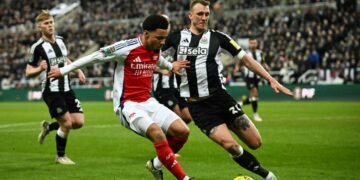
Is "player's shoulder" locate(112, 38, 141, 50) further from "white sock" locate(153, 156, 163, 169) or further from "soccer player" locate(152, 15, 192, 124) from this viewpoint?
"soccer player" locate(152, 15, 192, 124)

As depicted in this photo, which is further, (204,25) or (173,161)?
(204,25)

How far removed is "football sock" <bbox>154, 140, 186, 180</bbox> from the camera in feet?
25.6

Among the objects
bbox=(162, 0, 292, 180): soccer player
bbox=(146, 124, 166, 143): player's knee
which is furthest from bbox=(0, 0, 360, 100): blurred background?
bbox=(146, 124, 166, 143): player's knee

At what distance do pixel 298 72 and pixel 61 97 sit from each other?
76.4 feet

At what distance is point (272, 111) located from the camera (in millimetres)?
25797

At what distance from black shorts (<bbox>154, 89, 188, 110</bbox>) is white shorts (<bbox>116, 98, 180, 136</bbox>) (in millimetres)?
5832

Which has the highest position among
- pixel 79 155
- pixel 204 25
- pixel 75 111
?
pixel 204 25

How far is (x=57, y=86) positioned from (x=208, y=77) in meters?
3.82

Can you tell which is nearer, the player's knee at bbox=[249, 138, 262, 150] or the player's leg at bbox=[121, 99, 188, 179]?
the player's leg at bbox=[121, 99, 188, 179]

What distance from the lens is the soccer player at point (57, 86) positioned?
1162 cm

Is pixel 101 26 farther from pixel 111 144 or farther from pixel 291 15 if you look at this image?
pixel 111 144

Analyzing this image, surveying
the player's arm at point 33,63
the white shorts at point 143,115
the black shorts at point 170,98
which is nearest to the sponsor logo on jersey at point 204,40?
the white shorts at point 143,115

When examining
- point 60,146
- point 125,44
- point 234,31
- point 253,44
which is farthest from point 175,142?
point 234,31

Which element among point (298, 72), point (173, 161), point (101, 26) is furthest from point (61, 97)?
point (101, 26)
